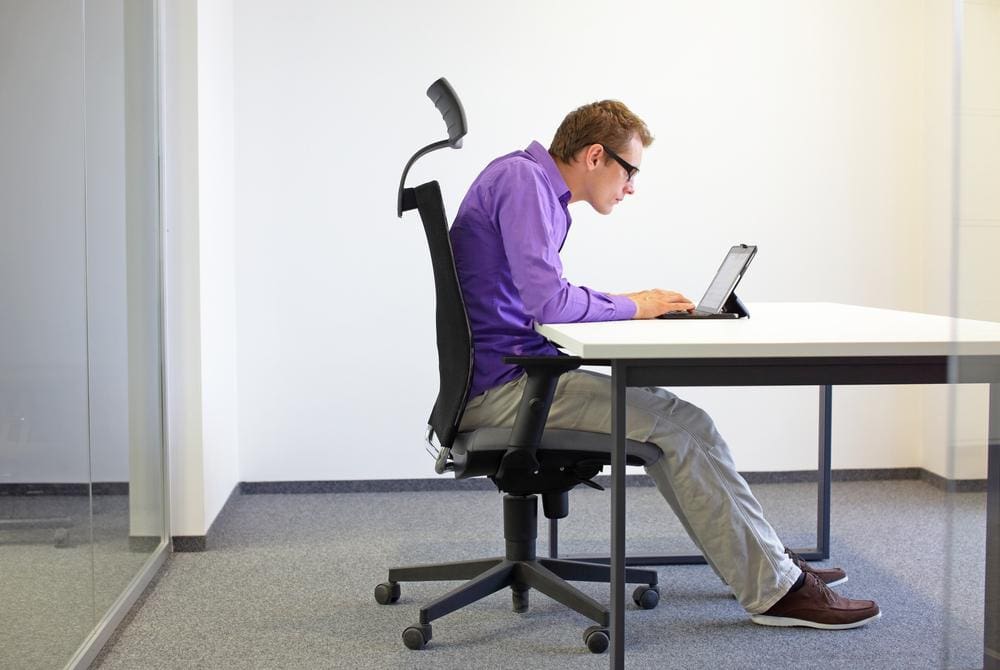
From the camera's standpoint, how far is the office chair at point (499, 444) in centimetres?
230

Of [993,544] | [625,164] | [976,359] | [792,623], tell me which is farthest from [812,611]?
[976,359]

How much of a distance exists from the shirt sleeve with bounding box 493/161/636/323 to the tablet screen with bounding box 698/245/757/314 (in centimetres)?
31

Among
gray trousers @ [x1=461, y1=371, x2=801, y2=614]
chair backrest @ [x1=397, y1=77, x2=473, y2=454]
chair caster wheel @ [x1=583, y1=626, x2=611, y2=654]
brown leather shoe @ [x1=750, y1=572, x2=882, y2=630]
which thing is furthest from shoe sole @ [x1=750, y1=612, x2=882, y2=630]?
chair backrest @ [x1=397, y1=77, x2=473, y2=454]

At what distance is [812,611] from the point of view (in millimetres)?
2588

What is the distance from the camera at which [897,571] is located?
311cm

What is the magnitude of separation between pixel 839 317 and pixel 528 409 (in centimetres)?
91

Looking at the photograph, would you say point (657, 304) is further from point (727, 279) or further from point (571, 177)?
point (571, 177)

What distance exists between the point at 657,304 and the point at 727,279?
0.65 ft

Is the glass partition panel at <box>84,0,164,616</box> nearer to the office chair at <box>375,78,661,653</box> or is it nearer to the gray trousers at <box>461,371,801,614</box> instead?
the office chair at <box>375,78,661,653</box>

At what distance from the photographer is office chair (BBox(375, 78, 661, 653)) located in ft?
7.56


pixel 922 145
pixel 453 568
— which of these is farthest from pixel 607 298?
pixel 922 145

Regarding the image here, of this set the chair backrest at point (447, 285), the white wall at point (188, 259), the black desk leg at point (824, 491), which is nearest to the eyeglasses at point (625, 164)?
the chair backrest at point (447, 285)

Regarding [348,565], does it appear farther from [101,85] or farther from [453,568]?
[101,85]

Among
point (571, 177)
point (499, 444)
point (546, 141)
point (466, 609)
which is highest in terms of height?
Result: point (546, 141)
